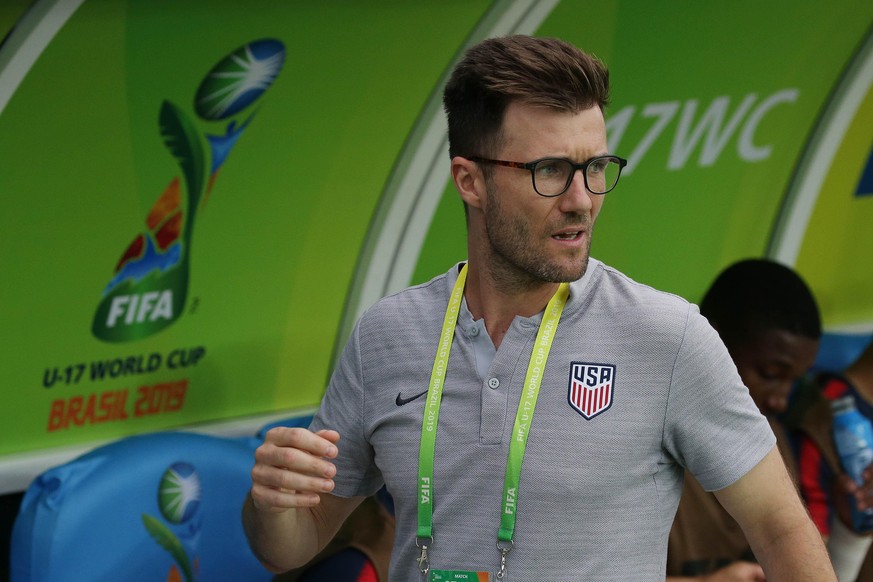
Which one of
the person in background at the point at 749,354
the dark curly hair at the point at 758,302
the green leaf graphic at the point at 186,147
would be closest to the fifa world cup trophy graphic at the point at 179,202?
the green leaf graphic at the point at 186,147

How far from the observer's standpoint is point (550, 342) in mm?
2312

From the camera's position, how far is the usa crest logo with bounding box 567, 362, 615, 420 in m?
2.25

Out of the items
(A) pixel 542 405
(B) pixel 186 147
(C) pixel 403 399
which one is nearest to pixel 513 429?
(A) pixel 542 405

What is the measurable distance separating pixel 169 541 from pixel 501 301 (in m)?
1.39

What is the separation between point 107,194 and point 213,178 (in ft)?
1.04

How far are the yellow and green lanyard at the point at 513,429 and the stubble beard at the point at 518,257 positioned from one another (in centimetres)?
7

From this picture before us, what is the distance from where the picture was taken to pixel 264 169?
3723mm

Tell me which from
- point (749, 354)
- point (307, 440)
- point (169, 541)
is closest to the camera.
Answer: point (307, 440)

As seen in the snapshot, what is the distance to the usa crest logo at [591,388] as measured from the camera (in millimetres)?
2252

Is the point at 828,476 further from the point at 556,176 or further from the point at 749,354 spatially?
the point at 556,176

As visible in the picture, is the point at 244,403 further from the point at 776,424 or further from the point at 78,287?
the point at 776,424

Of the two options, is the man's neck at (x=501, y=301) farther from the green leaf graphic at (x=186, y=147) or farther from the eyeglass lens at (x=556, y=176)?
the green leaf graphic at (x=186, y=147)

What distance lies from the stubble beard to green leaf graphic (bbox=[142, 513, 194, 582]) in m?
1.37

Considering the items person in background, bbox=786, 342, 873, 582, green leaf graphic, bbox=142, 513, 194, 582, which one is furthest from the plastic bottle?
green leaf graphic, bbox=142, 513, 194, 582
